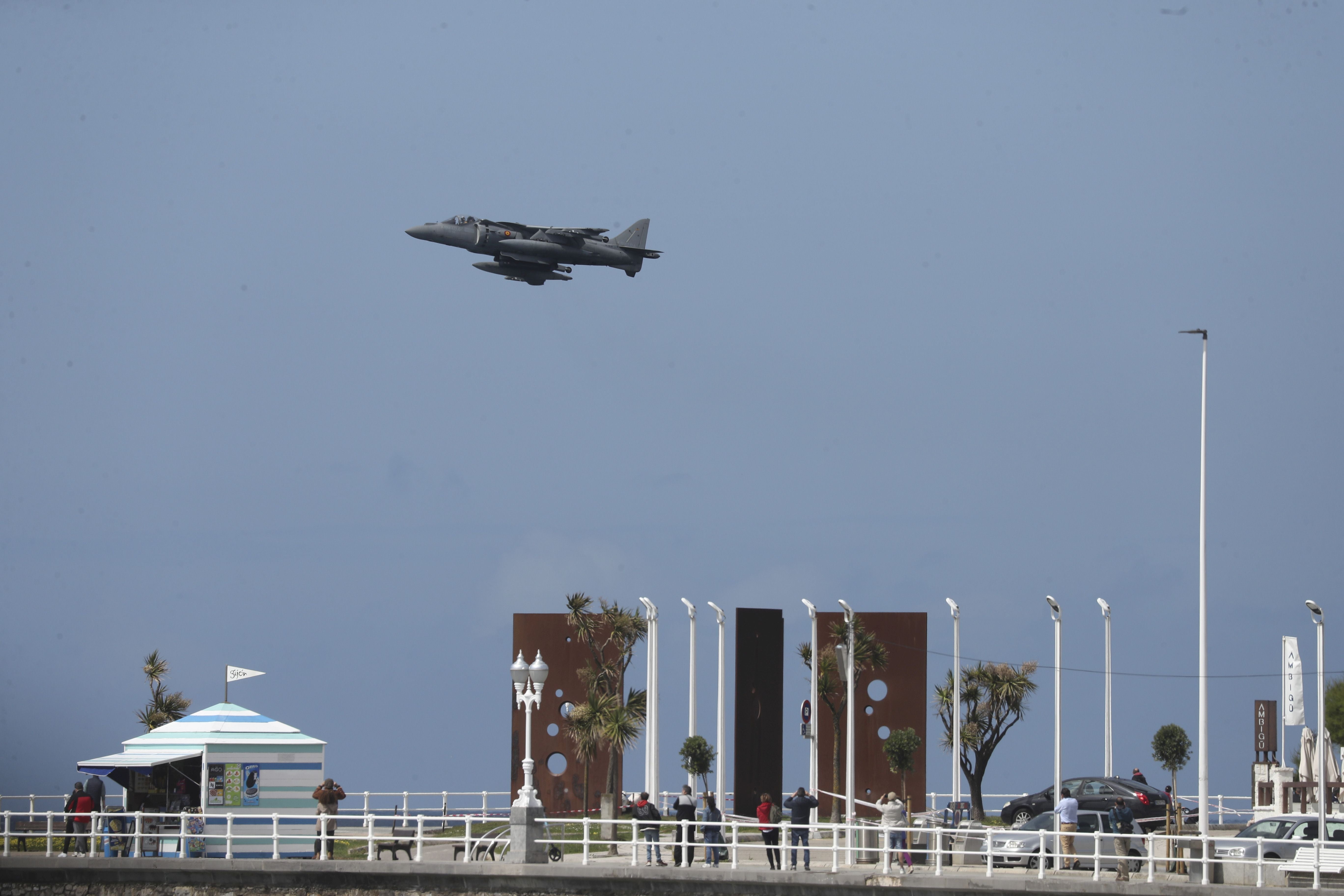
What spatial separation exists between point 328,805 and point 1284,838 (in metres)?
17.8

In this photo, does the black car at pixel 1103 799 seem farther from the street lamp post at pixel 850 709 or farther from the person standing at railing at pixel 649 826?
the person standing at railing at pixel 649 826

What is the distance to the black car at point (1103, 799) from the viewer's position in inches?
1458

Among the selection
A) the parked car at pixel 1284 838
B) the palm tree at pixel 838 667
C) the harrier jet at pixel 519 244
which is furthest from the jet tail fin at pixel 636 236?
the parked car at pixel 1284 838

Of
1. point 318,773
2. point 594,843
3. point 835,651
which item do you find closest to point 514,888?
point 594,843

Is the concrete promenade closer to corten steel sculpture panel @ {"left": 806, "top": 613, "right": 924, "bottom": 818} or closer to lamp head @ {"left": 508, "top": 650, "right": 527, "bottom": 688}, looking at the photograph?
lamp head @ {"left": 508, "top": 650, "right": 527, "bottom": 688}

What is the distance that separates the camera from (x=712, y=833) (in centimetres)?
2920

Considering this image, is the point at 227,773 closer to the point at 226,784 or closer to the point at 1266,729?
the point at 226,784

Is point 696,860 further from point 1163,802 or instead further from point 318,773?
point 1163,802

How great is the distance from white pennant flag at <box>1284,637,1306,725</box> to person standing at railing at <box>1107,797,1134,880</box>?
3.44m

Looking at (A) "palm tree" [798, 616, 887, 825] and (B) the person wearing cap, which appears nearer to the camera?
(B) the person wearing cap

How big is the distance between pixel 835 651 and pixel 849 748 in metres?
5.68

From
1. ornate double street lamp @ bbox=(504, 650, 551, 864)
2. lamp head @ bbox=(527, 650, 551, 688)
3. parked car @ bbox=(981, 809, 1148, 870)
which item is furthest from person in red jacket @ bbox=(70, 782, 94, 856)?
parked car @ bbox=(981, 809, 1148, 870)

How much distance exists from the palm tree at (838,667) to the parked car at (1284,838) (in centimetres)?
1471

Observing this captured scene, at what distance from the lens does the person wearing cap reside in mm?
27719
